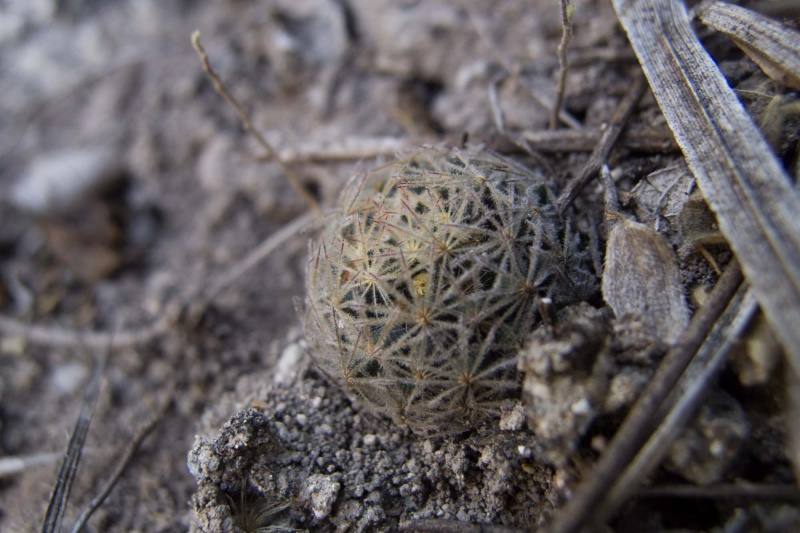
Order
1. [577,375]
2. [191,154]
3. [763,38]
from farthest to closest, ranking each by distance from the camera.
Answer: [191,154]
[763,38]
[577,375]

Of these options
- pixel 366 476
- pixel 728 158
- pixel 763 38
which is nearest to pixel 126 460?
pixel 366 476

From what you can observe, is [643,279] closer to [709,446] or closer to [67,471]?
[709,446]

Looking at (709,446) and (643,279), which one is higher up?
(643,279)

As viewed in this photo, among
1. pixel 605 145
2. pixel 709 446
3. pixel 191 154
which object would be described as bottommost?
pixel 191 154

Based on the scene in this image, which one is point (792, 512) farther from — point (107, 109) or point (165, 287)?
point (107, 109)

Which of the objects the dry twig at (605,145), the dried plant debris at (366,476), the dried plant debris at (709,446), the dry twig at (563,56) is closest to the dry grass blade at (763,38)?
the dry twig at (605,145)

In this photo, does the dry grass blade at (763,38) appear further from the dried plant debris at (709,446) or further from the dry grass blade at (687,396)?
the dried plant debris at (709,446)
